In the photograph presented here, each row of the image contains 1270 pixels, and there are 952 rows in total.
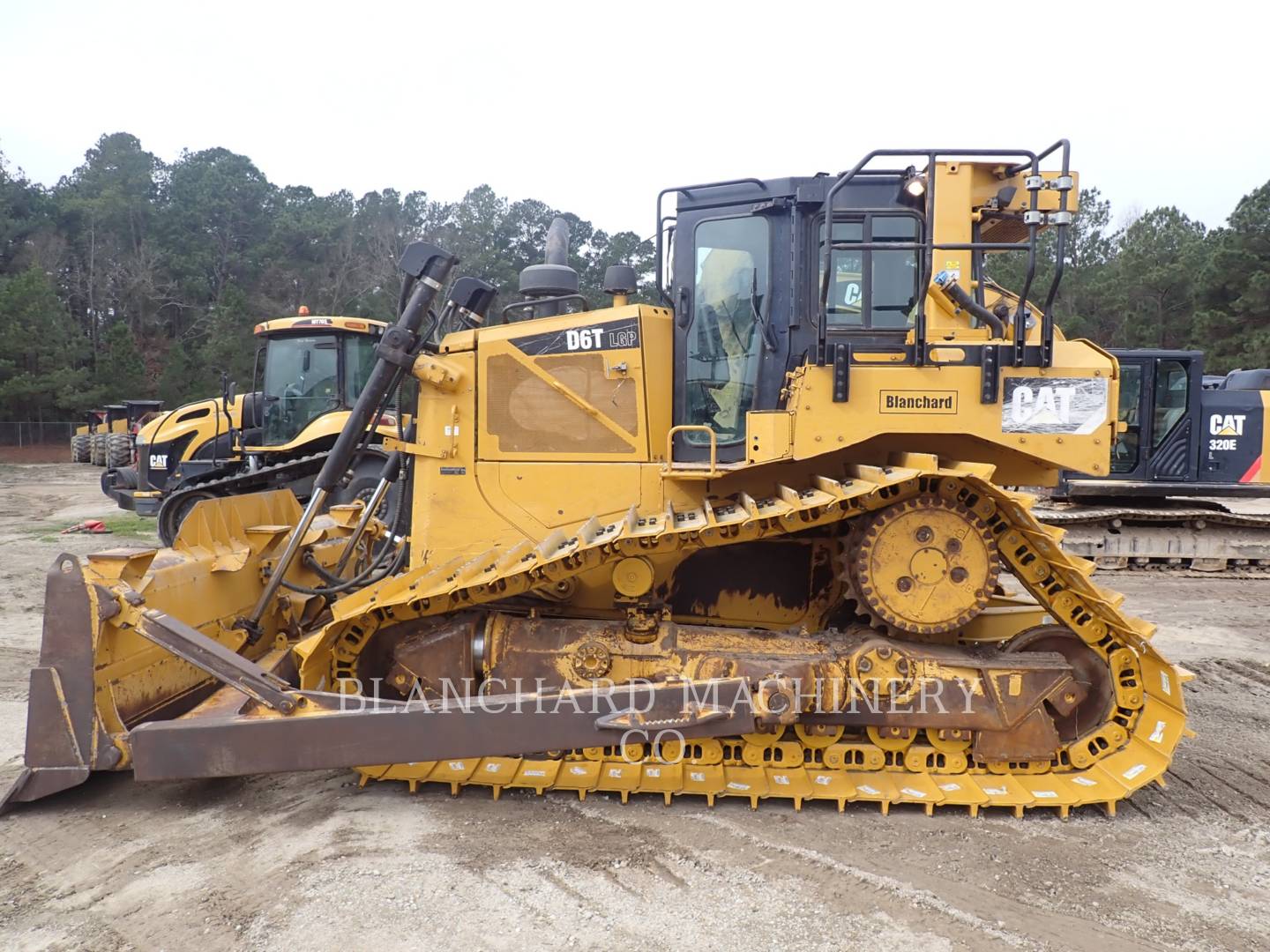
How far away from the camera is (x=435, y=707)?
3951 millimetres

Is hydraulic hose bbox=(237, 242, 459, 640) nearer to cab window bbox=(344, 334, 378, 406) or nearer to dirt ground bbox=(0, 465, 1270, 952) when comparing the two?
dirt ground bbox=(0, 465, 1270, 952)

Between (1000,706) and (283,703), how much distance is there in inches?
137

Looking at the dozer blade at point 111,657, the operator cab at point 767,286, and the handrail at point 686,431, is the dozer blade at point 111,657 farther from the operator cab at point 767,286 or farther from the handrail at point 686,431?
the operator cab at point 767,286

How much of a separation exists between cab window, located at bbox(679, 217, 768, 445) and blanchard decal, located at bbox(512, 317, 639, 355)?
1.15 feet

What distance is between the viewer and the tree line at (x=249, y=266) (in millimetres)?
32250

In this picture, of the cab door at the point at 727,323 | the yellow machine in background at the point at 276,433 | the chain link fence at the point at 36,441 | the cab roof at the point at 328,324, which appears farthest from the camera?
the chain link fence at the point at 36,441

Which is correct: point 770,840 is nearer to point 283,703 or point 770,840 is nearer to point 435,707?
point 435,707

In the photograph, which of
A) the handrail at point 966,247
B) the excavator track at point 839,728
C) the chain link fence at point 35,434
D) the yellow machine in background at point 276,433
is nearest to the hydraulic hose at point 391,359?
the excavator track at point 839,728

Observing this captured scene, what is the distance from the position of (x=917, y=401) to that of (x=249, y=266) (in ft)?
170

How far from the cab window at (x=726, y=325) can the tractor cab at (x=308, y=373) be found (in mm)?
8837

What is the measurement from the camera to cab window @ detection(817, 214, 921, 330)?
14.8 feet

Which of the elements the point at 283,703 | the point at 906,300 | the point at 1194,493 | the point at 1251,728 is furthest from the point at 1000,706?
the point at 1194,493

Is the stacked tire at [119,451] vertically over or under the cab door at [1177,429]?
under

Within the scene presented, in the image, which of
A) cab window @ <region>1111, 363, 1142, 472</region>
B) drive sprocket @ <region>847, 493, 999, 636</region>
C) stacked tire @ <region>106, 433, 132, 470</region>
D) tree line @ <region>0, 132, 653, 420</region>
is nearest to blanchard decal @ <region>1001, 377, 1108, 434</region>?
drive sprocket @ <region>847, 493, 999, 636</region>
